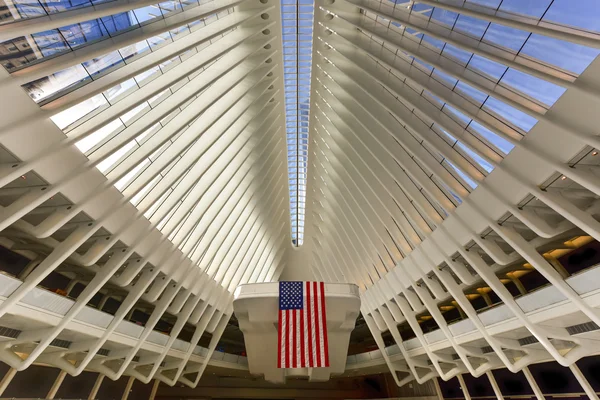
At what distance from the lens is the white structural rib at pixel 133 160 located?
8594 mm

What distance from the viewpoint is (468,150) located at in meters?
12.4

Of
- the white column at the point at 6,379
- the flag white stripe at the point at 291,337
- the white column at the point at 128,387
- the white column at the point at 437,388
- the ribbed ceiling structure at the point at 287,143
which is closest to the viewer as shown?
the ribbed ceiling structure at the point at 287,143

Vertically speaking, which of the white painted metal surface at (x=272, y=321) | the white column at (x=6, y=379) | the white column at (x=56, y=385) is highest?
the white painted metal surface at (x=272, y=321)

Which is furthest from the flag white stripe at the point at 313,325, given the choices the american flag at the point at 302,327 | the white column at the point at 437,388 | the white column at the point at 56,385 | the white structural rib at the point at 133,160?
the white column at the point at 437,388

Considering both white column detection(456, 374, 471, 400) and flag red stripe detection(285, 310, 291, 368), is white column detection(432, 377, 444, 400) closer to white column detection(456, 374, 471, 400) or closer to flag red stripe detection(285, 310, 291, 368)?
white column detection(456, 374, 471, 400)

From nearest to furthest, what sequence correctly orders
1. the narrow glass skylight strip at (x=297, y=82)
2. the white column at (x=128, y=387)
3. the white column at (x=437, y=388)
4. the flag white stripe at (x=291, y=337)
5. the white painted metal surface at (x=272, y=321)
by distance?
the flag white stripe at (x=291, y=337)
the narrow glass skylight strip at (x=297, y=82)
the white painted metal surface at (x=272, y=321)
the white column at (x=128, y=387)
the white column at (x=437, y=388)

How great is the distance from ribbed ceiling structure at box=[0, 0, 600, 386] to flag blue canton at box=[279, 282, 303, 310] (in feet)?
18.6

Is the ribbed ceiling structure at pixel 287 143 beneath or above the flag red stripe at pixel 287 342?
above

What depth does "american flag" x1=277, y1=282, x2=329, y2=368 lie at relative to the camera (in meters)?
14.8

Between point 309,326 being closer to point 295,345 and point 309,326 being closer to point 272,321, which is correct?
point 295,345

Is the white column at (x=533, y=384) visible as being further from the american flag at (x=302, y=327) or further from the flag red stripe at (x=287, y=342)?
the flag red stripe at (x=287, y=342)

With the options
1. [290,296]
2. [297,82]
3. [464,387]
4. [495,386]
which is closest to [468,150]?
[290,296]

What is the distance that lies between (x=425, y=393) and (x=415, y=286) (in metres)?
13.9

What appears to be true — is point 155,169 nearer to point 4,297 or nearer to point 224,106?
point 224,106
